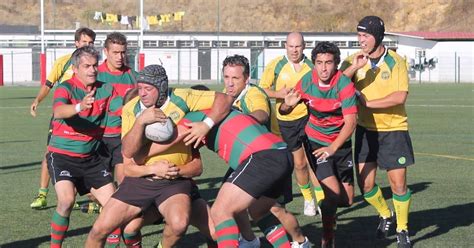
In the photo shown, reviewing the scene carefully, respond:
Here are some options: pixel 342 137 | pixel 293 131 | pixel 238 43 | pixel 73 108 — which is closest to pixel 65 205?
pixel 73 108

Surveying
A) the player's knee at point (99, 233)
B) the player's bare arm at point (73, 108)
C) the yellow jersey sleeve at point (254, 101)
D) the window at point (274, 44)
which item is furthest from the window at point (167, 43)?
the player's knee at point (99, 233)

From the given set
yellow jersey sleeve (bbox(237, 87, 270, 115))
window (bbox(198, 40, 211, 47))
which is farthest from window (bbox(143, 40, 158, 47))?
yellow jersey sleeve (bbox(237, 87, 270, 115))

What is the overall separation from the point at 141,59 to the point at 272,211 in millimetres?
36325

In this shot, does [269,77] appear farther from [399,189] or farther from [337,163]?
[399,189]

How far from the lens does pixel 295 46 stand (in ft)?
37.7

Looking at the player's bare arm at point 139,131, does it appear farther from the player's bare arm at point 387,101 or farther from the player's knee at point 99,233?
the player's bare arm at point 387,101

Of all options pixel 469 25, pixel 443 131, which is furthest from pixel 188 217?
pixel 469 25

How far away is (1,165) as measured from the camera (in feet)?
52.0

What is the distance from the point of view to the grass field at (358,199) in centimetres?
955

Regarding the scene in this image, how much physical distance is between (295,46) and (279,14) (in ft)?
225

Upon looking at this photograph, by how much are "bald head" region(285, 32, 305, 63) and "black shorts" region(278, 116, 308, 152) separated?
0.76 m

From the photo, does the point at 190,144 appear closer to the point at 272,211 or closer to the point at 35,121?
the point at 272,211

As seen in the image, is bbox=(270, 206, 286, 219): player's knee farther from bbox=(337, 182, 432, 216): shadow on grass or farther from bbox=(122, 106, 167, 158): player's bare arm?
bbox=(337, 182, 432, 216): shadow on grass

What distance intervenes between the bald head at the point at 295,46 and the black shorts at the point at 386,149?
6.85ft
